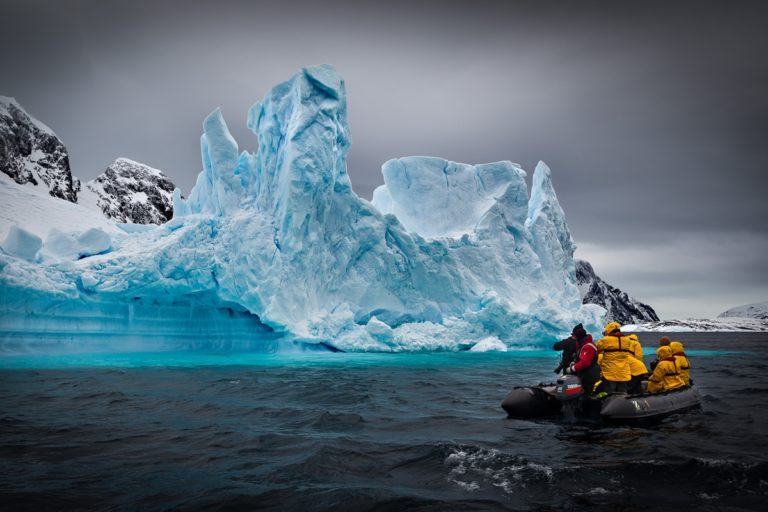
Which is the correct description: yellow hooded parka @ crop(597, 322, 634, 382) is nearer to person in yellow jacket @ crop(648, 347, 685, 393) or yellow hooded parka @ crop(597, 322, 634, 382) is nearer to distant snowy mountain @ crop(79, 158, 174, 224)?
person in yellow jacket @ crop(648, 347, 685, 393)

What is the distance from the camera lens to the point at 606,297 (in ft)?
392

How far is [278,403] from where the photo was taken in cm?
884

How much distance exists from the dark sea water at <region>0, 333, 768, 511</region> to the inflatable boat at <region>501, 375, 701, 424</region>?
0.18 meters

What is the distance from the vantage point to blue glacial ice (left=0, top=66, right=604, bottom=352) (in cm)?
A: 1705

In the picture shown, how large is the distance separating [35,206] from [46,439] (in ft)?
57.5

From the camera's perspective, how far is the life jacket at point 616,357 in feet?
24.8

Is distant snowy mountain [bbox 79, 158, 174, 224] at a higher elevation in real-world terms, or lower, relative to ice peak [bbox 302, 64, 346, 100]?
higher

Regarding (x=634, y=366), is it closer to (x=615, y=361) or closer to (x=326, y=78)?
(x=615, y=361)

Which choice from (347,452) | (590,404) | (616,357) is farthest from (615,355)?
(347,452)

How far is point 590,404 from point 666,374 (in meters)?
1.63

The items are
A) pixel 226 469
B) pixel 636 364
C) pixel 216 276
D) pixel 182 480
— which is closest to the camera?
pixel 182 480

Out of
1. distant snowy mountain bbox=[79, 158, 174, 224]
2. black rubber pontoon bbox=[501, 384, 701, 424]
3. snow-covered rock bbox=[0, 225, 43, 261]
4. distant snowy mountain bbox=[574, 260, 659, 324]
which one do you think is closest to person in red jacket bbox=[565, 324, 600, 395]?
black rubber pontoon bbox=[501, 384, 701, 424]

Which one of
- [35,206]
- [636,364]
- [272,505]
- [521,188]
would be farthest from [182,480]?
[521,188]

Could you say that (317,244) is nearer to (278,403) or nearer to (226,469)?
(278,403)
